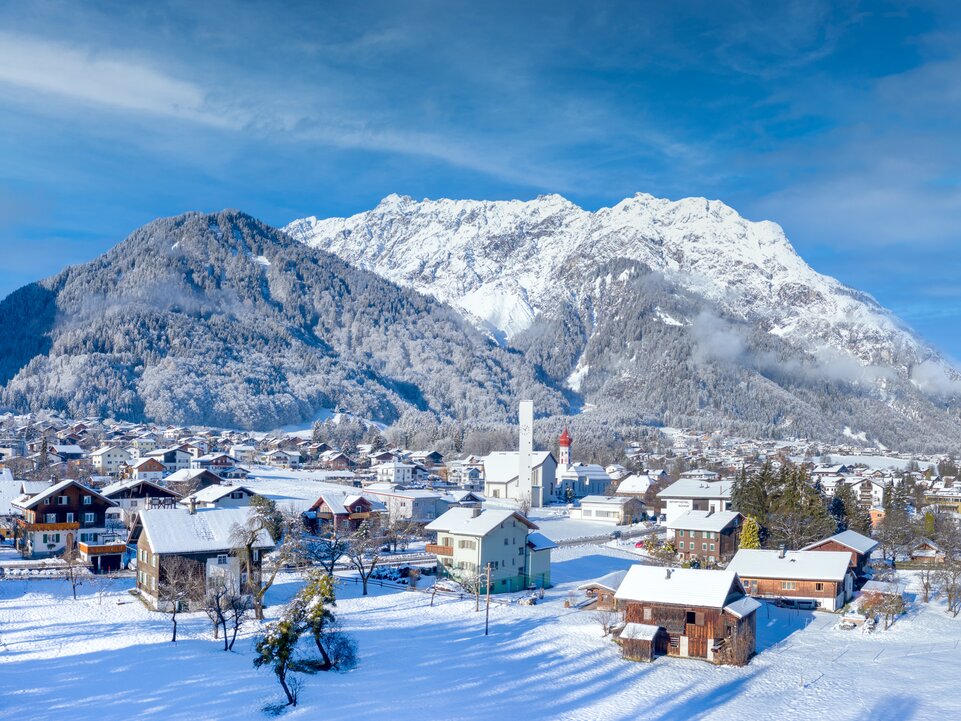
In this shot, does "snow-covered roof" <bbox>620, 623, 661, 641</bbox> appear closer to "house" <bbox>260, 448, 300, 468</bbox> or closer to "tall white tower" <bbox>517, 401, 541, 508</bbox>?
"tall white tower" <bbox>517, 401, 541, 508</bbox>

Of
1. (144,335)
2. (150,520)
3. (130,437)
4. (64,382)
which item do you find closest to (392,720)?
(150,520)

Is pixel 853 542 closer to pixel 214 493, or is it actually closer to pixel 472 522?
pixel 472 522

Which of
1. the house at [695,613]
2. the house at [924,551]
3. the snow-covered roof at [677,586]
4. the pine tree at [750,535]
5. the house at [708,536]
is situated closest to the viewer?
the house at [695,613]

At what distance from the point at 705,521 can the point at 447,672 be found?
34.6 m

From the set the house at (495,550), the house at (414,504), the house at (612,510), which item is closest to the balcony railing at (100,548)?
the house at (495,550)

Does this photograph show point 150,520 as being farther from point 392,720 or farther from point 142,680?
point 392,720

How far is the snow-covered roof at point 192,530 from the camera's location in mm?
36844

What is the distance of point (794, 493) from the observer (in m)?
61.9

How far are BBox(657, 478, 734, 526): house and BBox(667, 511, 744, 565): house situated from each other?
13.6m

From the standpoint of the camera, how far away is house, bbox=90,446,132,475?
96000mm

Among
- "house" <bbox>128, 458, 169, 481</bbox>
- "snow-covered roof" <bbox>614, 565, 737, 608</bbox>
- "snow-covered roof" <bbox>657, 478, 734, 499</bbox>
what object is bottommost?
"snow-covered roof" <bbox>614, 565, 737, 608</bbox>

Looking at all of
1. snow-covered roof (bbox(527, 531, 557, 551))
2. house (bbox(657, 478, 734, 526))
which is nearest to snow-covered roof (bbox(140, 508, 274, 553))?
snow-covered roof (bbox(527, 531, 557, 551))

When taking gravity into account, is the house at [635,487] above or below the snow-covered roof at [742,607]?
above

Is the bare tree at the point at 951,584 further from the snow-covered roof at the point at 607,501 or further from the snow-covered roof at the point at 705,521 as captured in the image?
the snow-covered roof at the point at 607,501
